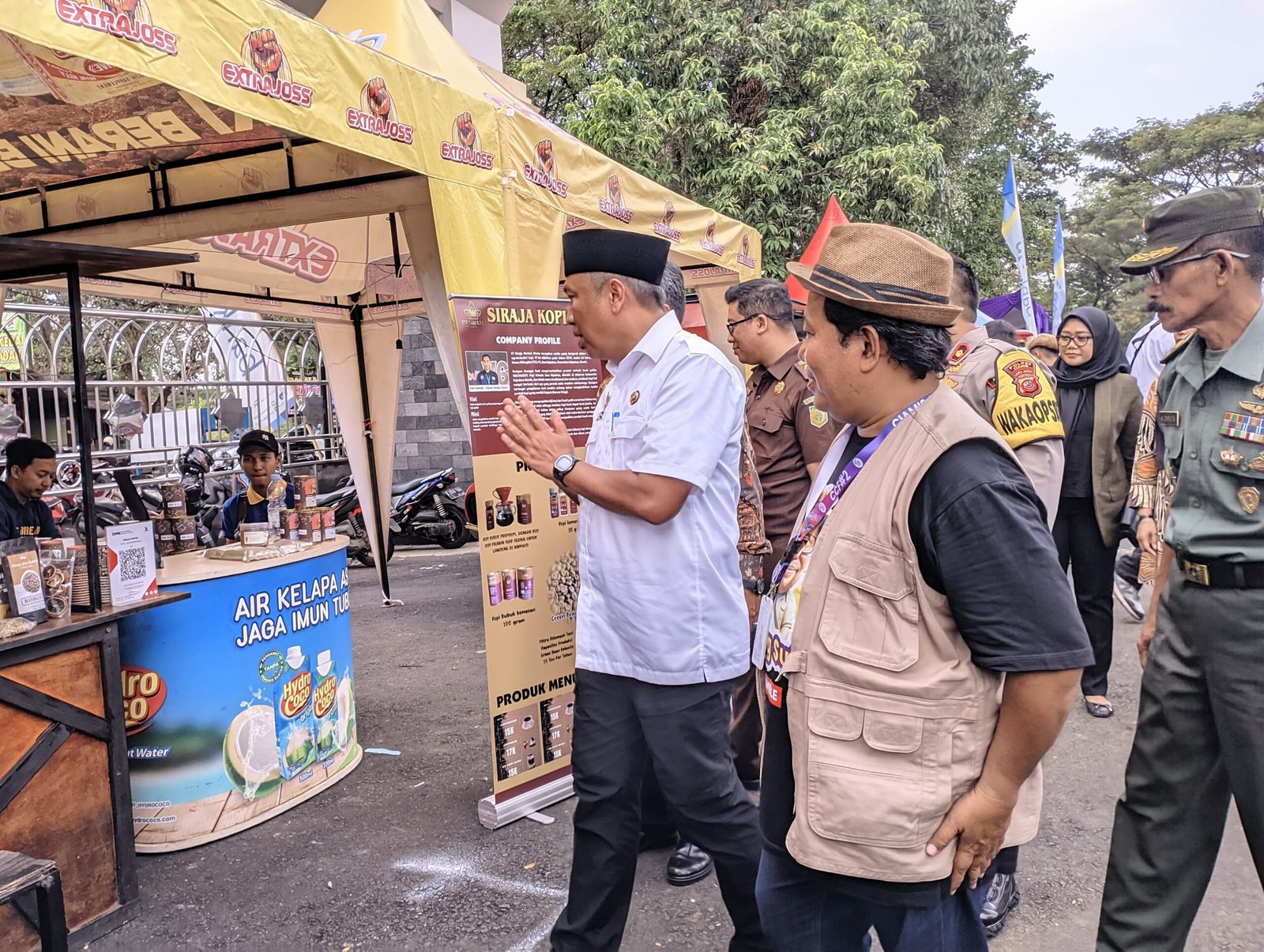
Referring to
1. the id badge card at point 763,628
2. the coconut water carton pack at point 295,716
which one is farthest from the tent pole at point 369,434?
the id badge card at point 763,628

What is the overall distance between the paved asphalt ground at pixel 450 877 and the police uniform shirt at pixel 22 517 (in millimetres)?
2205

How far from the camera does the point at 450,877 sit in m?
3.16

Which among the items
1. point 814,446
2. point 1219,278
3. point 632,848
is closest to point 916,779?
point 632,848

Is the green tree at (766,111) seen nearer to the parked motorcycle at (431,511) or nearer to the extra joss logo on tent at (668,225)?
the parked motorcycle at (431,511)

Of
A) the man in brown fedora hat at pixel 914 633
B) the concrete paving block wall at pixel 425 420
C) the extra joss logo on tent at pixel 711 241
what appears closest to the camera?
the man in brown fedora hat at pixel 914 633

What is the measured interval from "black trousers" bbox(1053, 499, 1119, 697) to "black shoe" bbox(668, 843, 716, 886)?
2553 millimetres

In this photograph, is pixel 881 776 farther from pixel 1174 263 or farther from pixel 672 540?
pixel 1174 263

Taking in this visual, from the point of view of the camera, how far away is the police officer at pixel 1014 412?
2793 mm

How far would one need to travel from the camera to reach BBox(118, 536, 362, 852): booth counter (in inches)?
132

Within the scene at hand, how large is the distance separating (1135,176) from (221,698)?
33977 millimetres

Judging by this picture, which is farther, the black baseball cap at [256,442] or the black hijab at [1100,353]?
the black baseball cap at [256,442]

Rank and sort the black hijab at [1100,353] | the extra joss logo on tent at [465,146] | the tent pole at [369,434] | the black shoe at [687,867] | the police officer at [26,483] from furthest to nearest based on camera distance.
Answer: the tent pole at [369,434] < the police officer at [26,483] < the black hijab at [1100,353] < the extra joss logo on tent at [465,146] < the black shoe at [687,867]

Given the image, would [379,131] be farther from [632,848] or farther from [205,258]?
[205,258]

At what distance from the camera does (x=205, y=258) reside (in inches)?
235
